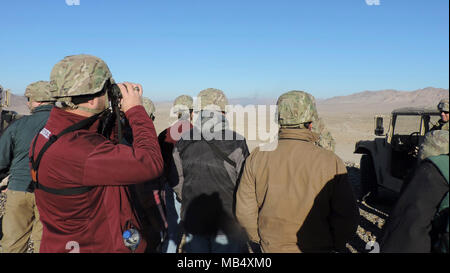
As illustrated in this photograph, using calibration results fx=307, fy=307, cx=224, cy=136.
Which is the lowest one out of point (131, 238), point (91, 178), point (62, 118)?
point (131, 238)

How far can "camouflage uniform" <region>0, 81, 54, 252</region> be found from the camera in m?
2.89

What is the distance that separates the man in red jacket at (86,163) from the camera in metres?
1.42

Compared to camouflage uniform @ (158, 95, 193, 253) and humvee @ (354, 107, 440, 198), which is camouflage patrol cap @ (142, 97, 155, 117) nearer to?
camouflage uniform @ (158, 95, 193, 253)

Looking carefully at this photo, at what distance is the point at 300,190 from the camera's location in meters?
2.00

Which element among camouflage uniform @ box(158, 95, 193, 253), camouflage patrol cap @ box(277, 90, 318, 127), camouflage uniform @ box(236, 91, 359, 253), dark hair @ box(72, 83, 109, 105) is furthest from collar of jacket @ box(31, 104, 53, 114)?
camouflage patrol cap @ box(277, 90, 318, 127)

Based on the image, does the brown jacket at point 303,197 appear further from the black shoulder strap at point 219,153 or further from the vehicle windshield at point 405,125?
the vehicle windshield at point 405,125

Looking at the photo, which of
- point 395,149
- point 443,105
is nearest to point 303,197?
point 443,105

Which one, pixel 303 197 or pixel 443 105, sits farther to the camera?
pixel 443 105

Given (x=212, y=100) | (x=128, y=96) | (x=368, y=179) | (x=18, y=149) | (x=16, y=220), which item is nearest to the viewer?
(x=128, y=96)

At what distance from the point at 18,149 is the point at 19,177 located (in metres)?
0.27

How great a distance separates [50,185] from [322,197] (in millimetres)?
1552

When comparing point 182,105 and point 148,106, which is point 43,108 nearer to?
point 148,106

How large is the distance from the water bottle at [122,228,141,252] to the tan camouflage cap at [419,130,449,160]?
164cm
